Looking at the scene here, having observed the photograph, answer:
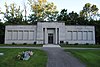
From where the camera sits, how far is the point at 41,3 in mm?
59344

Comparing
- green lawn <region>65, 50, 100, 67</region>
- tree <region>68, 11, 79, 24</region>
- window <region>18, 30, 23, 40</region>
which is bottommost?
green lawn <region>65, 50, 100, 67</region>

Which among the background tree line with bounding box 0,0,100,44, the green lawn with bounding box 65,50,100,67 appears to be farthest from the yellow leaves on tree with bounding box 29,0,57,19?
the green lawn with bounding box 65,50,100,67

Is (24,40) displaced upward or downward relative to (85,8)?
Result: downward

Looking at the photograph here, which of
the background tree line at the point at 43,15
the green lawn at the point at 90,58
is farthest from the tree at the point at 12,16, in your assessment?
the green lawn at the point at 90,58

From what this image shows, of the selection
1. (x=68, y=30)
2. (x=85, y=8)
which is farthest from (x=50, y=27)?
(x=85, y=8)

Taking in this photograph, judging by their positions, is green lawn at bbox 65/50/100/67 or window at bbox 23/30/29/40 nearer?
green lawn at bbox 65/50/100/67

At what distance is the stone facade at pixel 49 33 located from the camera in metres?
46.0

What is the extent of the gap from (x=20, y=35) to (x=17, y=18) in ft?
41.1

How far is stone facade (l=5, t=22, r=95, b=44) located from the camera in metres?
46.0

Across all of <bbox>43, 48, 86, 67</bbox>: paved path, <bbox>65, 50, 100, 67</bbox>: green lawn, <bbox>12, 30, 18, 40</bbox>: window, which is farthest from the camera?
<bbox>12, 30, 18, 40</bbox>: window

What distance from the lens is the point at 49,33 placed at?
46844 mm

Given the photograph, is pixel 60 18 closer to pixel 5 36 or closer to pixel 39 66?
pixel 5 36

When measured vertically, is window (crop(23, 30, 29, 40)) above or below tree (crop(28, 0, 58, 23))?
below

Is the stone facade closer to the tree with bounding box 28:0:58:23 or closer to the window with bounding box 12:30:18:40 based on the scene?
the window with bounding box 12:30:18:40
